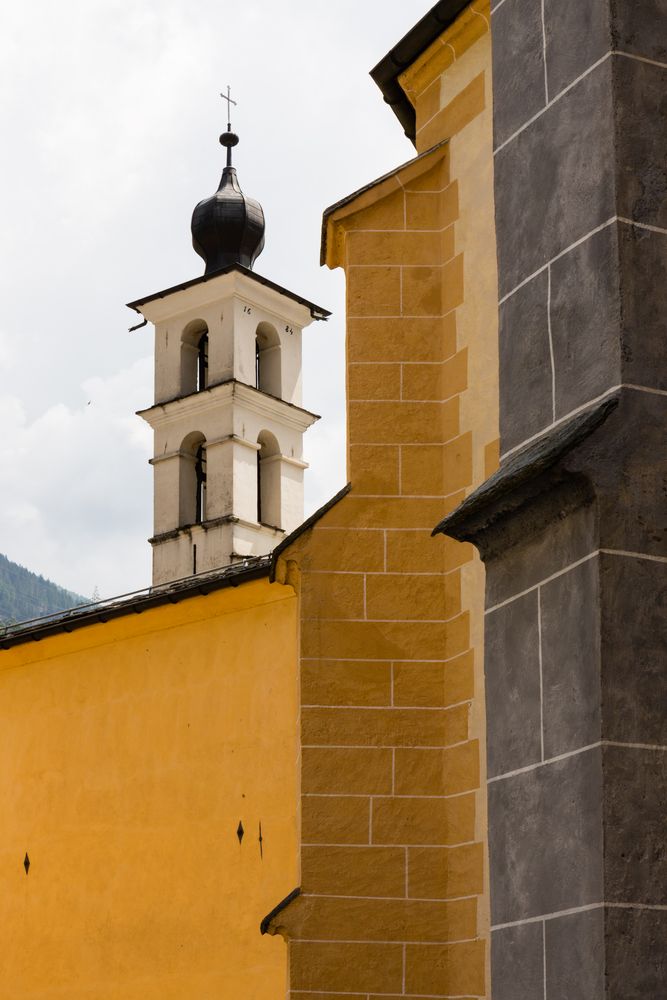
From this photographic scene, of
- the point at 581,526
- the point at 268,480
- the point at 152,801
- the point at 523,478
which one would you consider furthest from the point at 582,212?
the point at 268,480

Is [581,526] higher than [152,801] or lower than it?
higher

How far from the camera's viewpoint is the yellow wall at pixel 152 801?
548 inches

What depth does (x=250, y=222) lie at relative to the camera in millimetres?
36156

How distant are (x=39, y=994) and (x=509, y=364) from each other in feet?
43.2

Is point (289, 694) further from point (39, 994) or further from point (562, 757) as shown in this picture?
point (562, 757)

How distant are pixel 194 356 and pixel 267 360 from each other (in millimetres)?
1562

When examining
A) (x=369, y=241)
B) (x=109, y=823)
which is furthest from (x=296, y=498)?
(x=369, y=241)

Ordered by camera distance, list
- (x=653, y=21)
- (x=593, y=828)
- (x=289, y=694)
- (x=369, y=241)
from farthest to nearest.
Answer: (x=289, y=694) → (x=369, y=241) → (x=653, y=21) → (x=593, y=828)

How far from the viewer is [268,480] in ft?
114

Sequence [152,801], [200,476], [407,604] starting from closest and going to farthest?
[407,604] → [152,801] → [200,476]

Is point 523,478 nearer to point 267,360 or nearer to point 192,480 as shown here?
point 192,480

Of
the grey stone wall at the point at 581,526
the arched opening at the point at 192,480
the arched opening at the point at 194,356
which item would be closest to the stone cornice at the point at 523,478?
the grey stone wall at the point at 581,526

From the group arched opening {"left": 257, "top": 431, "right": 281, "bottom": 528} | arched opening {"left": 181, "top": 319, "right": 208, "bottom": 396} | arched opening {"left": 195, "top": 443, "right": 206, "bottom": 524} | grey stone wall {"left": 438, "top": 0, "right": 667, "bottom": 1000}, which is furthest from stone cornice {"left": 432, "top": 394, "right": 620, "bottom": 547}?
arched opening {"left": 181, "top": 319, "right": 208, "bottom": 396}

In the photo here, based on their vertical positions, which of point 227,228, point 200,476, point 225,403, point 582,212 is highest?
point 227,228
